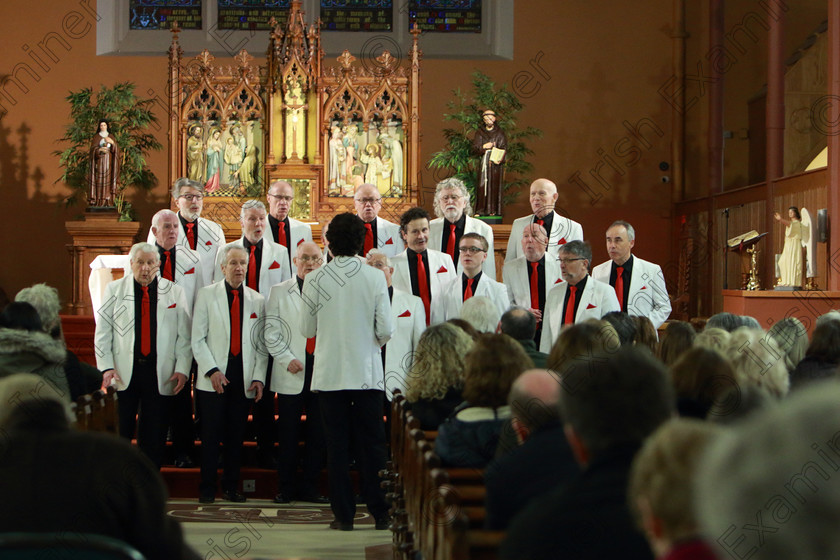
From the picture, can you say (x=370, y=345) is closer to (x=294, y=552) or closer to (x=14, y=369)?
(x=294, y=552)

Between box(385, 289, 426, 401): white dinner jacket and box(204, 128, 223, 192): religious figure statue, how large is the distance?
414cm

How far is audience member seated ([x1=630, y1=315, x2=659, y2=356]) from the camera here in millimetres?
4695

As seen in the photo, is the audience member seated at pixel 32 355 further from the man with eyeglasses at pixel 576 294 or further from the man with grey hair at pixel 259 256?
the man with eyeglasses at pixel 576 294

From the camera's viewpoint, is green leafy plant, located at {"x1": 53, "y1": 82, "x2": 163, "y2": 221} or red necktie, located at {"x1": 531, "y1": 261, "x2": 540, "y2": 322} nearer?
red necktie, located at {"x1": 531, "y1": 261, "x2": 540, "y2": 322}

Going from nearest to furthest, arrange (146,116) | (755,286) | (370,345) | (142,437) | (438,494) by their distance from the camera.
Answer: (438,494) < (370,345) < (142,437) < (146,116) < (755,286)

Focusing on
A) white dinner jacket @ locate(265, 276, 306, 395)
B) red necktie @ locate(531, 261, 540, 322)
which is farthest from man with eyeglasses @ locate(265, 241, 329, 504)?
red necktie @ locate(531, 261, 540, 322)

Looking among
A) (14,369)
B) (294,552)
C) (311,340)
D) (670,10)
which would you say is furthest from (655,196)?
(14,369)

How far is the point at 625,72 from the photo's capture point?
537 inches

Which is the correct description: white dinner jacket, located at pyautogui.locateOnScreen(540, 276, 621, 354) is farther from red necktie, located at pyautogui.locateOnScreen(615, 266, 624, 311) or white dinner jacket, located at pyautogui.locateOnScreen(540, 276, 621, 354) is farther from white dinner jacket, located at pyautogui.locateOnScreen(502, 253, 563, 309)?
red necktie, located at pyautogui.locateOnScreen(615, 266, 624, 311)

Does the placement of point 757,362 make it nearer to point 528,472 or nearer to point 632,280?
point 528,472

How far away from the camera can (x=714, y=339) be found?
384 centimetres

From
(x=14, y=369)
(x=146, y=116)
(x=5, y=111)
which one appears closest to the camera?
(x=14, y=369)

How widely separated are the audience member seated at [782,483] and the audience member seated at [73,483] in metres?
1.75

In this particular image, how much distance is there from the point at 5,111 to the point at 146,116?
148 inches
